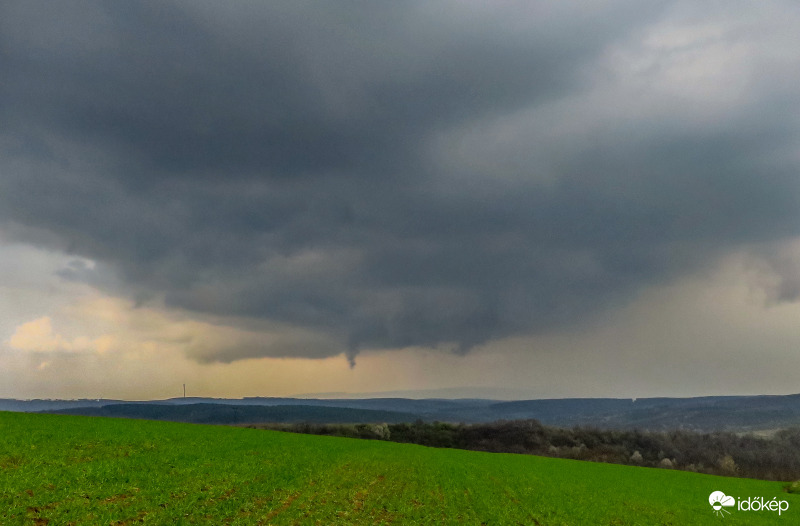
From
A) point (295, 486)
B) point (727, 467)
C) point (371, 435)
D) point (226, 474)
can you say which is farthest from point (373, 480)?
point (727, 467)

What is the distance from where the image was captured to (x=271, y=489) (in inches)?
1321

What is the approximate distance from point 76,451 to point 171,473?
11.4m

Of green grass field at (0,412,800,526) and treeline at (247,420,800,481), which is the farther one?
treeline at (247,420,800,481)

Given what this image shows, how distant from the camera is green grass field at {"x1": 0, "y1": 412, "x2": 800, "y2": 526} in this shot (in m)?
25.2

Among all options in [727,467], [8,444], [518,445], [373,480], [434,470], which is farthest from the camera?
[518,445]

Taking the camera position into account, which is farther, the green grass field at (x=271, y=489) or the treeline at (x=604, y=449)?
the treeline at (x=604, y=449)

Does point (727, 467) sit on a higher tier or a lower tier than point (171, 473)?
lower

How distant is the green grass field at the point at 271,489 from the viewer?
82.7ft

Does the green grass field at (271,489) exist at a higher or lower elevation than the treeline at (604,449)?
higher

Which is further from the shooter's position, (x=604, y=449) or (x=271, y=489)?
(x=604, y=449)

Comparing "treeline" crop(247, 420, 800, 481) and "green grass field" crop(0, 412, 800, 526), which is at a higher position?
"green grass field" crop(0, 412, 800, 526)

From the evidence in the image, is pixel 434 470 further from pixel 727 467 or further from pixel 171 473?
pixel 727 467

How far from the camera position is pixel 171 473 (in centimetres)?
3562

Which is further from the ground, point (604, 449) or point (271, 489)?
point (271, 489)
